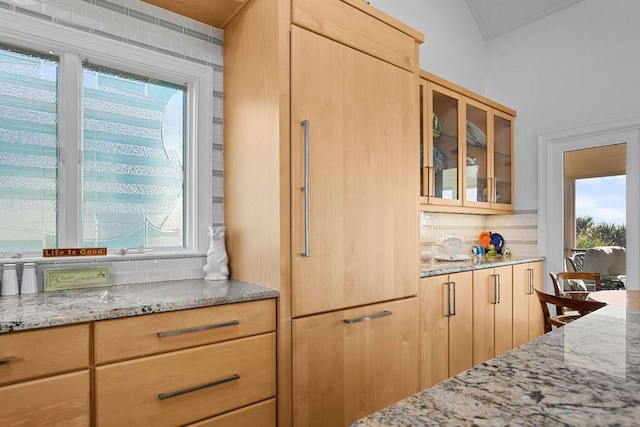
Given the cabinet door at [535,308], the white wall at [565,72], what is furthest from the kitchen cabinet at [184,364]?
the white wall at [565,72]

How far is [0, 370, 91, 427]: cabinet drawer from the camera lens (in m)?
1.15

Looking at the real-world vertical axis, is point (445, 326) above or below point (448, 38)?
below

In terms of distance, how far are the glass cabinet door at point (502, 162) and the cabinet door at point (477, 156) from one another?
116mm

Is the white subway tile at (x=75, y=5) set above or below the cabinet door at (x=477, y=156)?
above

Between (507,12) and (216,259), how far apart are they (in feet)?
11.8

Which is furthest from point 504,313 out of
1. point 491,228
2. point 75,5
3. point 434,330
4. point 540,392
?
point 75,5

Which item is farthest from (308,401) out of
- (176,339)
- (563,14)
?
(563,14)

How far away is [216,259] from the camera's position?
1.99 meters

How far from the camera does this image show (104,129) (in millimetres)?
1945

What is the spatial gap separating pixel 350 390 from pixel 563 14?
12.1 feet

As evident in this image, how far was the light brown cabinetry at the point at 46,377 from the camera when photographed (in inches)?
45.3

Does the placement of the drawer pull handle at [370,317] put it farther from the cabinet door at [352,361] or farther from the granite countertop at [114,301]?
the granite countertop at [114,301]

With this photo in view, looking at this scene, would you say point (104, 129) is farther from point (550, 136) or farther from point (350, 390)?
point (550, 136)

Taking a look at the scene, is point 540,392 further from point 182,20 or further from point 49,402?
point 182,20
